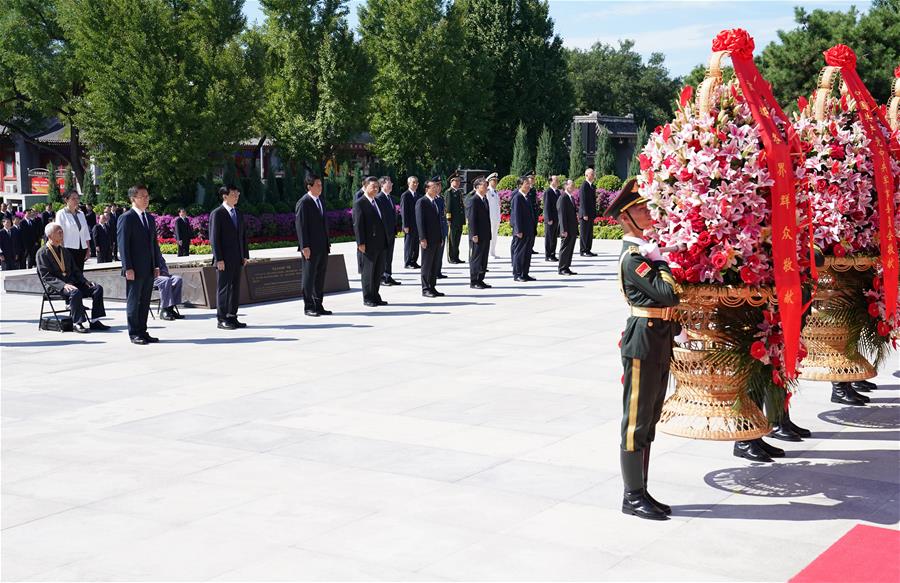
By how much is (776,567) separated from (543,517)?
55.7 inches

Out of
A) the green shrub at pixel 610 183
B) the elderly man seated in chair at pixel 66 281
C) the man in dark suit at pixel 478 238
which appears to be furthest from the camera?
the green shrub at pixel 610 183

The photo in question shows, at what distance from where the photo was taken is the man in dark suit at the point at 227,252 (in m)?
13.7

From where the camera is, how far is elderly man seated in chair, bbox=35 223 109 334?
13797 mm

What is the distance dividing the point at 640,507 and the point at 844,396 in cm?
395

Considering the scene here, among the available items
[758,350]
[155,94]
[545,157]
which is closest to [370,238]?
[758,350]

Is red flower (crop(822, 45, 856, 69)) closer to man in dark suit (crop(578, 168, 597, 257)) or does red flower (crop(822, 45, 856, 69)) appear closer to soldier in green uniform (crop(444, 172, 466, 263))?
soldier in green uniform (crop(444, 172, 466, 263))

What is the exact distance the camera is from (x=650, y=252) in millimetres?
6258

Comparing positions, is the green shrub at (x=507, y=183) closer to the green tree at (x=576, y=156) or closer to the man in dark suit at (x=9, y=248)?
the green tree at (x=576, y=156)

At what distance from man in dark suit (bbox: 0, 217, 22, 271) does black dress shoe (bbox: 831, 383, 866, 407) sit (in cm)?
2062

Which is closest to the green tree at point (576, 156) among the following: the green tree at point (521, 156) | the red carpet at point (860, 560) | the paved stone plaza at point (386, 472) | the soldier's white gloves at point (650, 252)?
the green tree at point (521, 156)

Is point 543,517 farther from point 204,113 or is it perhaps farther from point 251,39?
point 251,39

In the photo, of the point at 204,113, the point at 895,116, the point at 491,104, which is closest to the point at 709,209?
the point at 895,116

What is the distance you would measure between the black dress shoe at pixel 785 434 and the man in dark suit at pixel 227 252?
319 inches

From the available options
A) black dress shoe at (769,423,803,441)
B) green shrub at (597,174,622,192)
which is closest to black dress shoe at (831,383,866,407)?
black dress shoe at (769,423,803,441)
